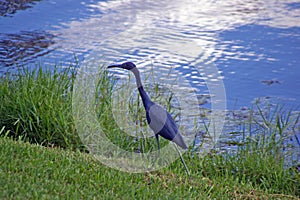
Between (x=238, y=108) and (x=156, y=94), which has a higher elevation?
(x=156, y=94)

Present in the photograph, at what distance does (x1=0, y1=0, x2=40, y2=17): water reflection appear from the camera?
10013 mm

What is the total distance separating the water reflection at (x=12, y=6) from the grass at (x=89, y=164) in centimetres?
405

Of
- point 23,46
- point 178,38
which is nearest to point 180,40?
point 178,38

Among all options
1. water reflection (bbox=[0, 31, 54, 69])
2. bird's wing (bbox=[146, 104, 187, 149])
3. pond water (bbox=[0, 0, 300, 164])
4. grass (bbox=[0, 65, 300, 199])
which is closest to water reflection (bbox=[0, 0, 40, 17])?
pond water (bbox=[0, 0, 300, 164])

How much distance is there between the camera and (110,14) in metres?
10.0

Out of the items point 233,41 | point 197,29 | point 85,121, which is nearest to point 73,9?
point 197,29

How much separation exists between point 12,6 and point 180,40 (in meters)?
3.38

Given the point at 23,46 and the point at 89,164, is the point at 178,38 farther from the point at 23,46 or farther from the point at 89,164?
the point at 89,164

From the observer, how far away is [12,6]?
10.4 m

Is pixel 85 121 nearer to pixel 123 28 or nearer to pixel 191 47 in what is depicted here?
pixel 191 47

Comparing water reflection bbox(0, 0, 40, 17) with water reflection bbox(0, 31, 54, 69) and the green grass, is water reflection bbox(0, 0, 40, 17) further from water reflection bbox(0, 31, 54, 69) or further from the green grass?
the green grass

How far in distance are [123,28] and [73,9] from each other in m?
1.46

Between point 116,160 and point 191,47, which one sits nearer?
point 116,160

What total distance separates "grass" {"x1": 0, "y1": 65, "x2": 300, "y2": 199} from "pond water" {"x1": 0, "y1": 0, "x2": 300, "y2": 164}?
3.94ft
